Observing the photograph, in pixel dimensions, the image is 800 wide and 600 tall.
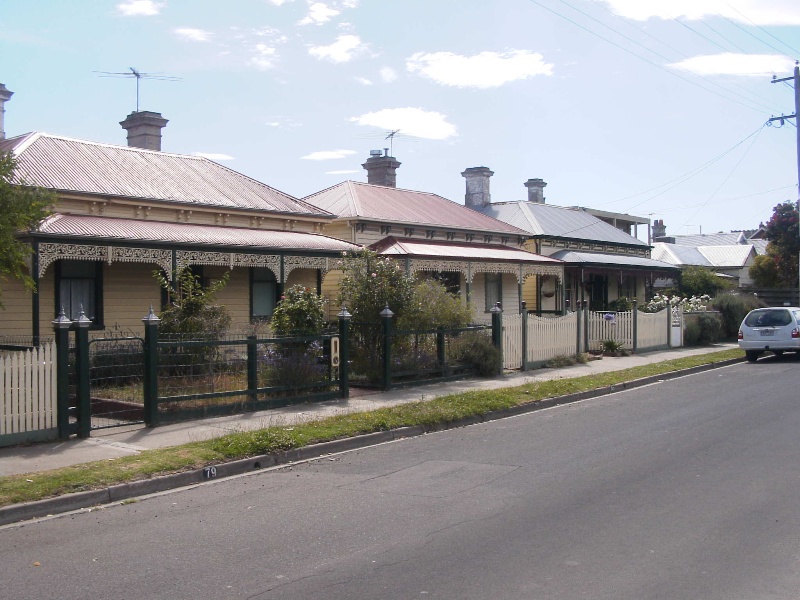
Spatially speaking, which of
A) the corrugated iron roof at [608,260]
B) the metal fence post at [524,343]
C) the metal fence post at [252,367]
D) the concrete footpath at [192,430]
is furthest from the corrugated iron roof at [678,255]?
the metal fence post at [252,367]

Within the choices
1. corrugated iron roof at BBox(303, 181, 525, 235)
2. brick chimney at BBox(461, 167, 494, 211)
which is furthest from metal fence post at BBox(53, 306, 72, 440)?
brick chimney at BBox(461, 167, 494, 211)

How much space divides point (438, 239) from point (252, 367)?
16.5 meters

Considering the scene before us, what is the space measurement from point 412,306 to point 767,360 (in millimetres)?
12732

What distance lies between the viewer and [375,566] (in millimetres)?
5785

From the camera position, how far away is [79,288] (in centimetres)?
1825

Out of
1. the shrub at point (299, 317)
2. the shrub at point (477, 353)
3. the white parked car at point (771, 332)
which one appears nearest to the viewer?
the shrub at point (299, 317)

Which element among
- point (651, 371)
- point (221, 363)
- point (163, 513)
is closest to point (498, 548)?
point (163, 513)

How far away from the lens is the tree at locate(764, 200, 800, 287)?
44.7 meters

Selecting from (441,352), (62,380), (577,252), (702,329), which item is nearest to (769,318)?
(702,329)

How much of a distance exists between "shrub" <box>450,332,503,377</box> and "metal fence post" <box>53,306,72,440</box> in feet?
29.2

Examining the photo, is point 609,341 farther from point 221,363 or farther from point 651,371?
point 221,363

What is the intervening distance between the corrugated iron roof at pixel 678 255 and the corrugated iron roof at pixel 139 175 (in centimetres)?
3625

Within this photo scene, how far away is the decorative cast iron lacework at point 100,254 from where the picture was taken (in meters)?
15.7

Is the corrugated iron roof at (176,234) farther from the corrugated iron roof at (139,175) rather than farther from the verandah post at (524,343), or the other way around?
the verandah post at (524,343)
